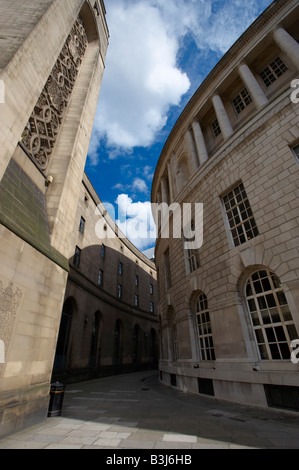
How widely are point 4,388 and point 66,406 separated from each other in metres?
4.17

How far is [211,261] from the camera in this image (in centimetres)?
1090

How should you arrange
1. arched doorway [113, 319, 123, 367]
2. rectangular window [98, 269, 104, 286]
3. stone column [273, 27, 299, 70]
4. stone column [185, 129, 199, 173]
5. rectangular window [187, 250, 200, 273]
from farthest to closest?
arched doorway [113, 319, 123, 367], rectangular window [98, 269, 104, 286], stone column [185, 129, 199, 173], rectangular window [187, 250, 200, 273], stone column [273, 27, 299, 70]

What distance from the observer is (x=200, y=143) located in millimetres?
14883

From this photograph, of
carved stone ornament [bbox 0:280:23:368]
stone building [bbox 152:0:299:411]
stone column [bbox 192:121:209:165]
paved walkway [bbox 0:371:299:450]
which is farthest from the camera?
stone column [bbox 192:121:209:165]

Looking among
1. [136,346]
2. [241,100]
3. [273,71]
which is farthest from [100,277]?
[273,71]

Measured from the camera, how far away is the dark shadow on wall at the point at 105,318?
16938 millimetres

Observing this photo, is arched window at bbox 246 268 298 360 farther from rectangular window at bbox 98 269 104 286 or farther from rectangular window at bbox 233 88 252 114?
rectangular window at bbox 98 269 104 286

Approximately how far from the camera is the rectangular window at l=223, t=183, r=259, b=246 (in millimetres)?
9656

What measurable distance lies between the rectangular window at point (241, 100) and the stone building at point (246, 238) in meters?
0.08

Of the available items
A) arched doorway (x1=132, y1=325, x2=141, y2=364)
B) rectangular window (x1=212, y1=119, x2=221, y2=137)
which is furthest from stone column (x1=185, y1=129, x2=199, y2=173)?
arched doorway (x1=132, y1=325, x2=141, y2=364)

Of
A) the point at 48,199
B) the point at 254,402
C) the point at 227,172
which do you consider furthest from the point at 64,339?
the point at 227,172

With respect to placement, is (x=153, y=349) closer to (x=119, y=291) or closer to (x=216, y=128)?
(x=119, y=291)

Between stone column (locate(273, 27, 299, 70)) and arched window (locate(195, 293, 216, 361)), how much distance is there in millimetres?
12110

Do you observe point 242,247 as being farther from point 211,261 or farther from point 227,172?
point 227,172
